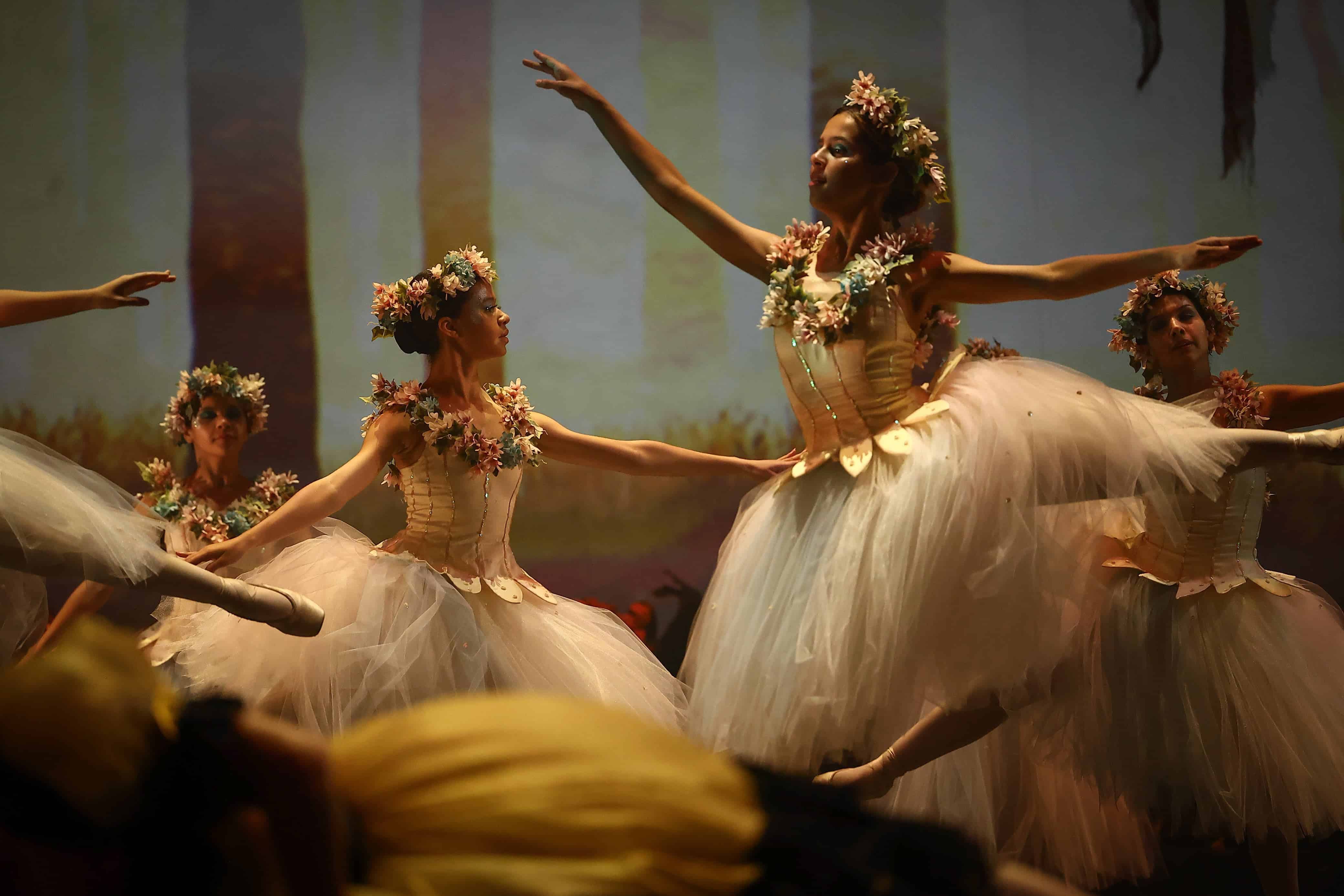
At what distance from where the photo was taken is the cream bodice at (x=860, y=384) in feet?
7.42

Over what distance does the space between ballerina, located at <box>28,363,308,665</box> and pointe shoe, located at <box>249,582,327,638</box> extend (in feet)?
4.49

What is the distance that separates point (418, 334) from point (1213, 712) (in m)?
2.29

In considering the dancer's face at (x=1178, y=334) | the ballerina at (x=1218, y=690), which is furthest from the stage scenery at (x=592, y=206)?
the ballerina at (x=1218, y=690)

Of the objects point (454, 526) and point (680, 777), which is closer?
point (680, 777)

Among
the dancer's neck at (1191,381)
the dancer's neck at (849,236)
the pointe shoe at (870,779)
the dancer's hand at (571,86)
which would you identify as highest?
the dancer's hand at (571,86)

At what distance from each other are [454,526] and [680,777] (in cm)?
202

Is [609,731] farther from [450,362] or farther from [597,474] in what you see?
[597,474]

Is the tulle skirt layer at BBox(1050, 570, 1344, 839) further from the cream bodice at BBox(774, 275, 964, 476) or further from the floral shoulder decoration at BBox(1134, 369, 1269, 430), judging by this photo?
the cream bodice at BBox(774, 275, 964, 476)

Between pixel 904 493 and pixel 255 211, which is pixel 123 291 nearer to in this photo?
pixel 255 211

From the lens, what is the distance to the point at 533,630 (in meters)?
2.70

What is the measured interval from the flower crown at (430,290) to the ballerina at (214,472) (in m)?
0.92

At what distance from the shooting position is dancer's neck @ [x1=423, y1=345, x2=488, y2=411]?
117 inches

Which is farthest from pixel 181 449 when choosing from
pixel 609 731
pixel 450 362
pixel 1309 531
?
pixel 1309 531

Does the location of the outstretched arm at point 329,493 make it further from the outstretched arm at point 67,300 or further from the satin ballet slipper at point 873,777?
the satin ballet slipper at point 873,777
